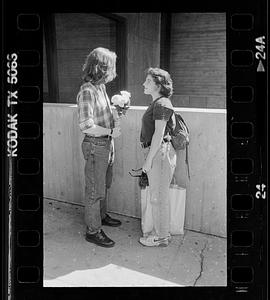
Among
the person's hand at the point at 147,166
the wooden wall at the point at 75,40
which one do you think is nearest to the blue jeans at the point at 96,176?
the person's hand at the point at 147,166

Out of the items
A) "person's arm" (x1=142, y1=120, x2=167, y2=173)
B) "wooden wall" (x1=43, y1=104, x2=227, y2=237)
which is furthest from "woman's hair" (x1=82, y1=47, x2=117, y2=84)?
"person's arm" (x1=142, y1=120, x2=167, y2=173)

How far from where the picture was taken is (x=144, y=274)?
160cm

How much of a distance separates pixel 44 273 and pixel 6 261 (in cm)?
13

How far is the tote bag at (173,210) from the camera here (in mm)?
1732

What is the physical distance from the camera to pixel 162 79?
1.64 meters

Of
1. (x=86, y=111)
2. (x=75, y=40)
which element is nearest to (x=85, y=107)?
(x=86, y=111)

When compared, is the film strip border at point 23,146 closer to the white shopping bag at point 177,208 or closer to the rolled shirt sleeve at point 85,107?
the rolled shirt sleeve at point 85,107

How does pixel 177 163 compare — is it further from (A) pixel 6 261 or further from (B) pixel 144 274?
(A) pixel 6 261

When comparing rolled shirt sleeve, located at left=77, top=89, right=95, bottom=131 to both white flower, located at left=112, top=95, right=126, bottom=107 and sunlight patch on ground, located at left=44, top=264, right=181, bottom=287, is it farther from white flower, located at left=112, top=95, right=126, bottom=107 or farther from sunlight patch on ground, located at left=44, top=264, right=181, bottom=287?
sunlight patch on ground, located at left=44, top=264, right=181, bottom=287

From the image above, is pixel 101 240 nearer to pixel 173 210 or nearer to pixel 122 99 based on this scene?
pixel 173 210

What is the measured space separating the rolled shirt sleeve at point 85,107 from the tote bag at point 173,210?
1.10ft

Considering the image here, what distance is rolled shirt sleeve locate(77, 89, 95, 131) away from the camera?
171 centimetres

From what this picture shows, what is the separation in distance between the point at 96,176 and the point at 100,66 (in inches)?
16.2
